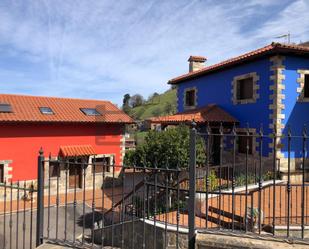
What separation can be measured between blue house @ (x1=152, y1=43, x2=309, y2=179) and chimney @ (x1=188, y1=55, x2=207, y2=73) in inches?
191

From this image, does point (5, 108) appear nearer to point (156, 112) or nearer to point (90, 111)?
point (90, 111)

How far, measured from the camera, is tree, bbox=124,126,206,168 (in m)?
10.7

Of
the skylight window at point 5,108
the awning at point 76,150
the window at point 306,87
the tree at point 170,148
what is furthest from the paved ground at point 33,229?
the window at point 306,87

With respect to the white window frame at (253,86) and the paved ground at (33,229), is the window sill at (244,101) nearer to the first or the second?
the white window frame at (253,86)

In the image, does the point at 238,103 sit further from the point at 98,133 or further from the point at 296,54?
the point at 98,133

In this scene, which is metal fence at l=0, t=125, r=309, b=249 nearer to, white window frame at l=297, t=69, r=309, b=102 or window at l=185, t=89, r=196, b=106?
white window frame at l=297, t=69, r=309, b=102

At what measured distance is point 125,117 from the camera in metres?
18.7

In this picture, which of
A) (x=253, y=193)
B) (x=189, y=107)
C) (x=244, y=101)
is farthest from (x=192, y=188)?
(x=189, y=107)

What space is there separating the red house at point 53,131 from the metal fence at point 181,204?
1.35 meters

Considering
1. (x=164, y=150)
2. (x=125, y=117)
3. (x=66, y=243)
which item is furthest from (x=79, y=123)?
(x=66, y=243)

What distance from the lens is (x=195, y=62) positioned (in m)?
20.4

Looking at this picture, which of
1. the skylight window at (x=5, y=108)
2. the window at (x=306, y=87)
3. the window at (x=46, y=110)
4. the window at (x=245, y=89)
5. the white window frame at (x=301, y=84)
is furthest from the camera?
the window at (x=46, y=110)

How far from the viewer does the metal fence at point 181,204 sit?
12.6ft

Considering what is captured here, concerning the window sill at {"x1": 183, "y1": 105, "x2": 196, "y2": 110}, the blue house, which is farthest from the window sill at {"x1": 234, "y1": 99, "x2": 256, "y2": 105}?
the window sill at {"x1": 183, "y1": 105, "x2": 196, "y2": 110}
